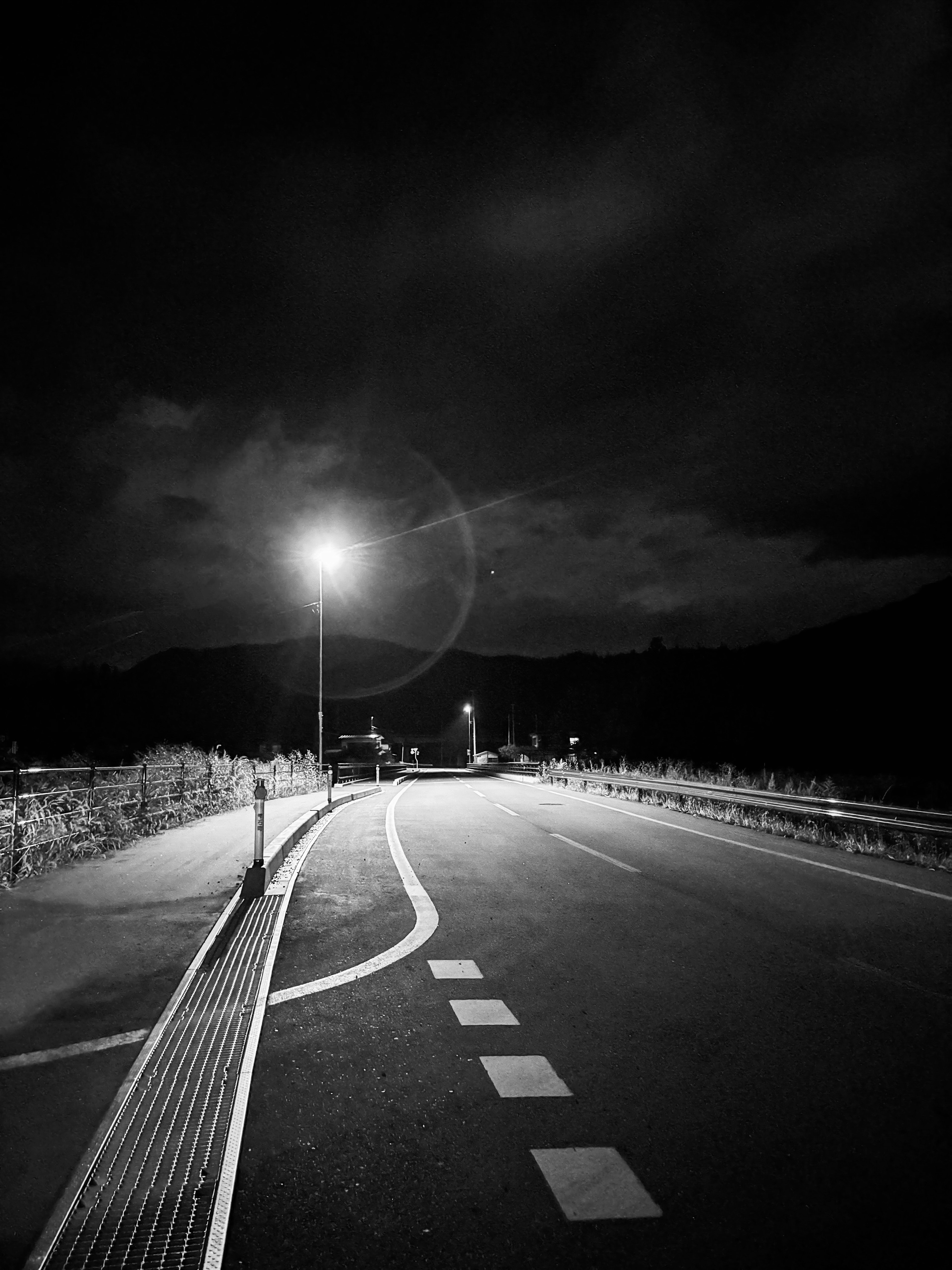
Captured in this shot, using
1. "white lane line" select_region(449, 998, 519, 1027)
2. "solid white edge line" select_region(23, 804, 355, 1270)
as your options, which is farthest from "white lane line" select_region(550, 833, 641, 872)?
"solid white edge line" select_region(23, 804, 355, 1270)

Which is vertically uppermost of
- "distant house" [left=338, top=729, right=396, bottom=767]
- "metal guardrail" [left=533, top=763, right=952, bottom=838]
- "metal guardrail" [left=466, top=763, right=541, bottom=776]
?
"distant house" [left=338, top=729, right=396, bottom=767]

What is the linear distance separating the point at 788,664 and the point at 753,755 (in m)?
32.5

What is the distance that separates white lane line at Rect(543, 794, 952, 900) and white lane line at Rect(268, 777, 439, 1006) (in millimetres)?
5634

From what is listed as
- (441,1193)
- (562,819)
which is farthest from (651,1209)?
(562,819)

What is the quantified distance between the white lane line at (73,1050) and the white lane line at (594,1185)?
8.54ft

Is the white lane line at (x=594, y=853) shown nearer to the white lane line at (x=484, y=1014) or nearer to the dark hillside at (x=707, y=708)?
the white lane line at (x=484, y=1014)

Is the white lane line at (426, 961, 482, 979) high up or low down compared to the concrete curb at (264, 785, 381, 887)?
down

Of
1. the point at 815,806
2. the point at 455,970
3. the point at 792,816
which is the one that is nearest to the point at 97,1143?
the point at 455,970

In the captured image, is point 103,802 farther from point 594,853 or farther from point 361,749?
point 361,749

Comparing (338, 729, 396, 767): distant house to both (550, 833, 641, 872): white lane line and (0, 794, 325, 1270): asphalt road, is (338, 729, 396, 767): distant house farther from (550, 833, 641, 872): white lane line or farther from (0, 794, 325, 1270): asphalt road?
(0, 794, 325, 1270): asphalt road

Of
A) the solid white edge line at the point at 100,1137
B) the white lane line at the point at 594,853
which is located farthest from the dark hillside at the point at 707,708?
the solid white edge line at the point at 100,1137

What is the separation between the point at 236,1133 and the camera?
3291 mm

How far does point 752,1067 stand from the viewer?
13.2 feet

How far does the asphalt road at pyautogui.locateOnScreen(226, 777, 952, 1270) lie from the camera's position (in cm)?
264
